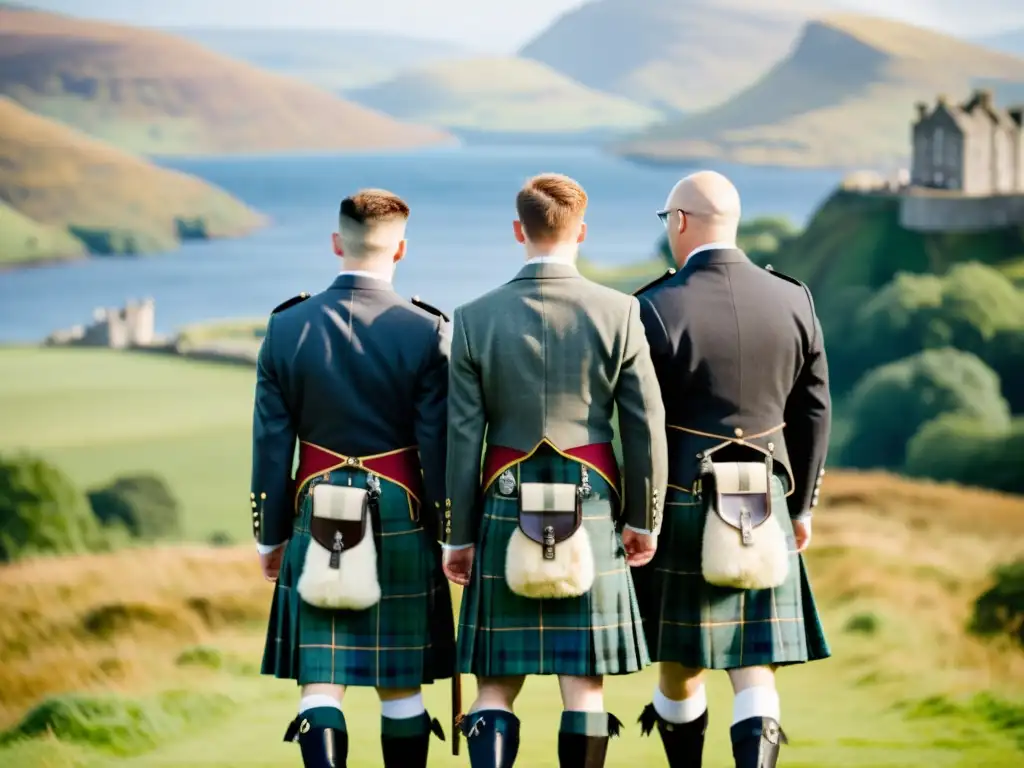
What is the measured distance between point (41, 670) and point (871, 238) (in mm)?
13368

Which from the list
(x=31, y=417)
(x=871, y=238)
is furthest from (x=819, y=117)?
(x=31, y=417)

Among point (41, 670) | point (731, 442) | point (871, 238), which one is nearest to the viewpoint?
point (731, 442)

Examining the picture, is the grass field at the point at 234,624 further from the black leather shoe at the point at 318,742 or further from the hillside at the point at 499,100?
the hillside at the point at 499,100

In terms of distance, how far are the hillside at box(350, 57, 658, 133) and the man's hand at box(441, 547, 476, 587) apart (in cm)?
1531

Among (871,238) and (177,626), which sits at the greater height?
(871,238)

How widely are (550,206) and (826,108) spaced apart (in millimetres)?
17038

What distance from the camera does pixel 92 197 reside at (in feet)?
59.8

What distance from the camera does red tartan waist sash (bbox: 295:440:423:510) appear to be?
4527mm

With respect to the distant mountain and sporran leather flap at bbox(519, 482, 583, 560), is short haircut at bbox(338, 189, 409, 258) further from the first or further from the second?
the distant mountain

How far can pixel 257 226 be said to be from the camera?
18.9 m

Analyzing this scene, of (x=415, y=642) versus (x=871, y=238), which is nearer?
(x=415, y=642)

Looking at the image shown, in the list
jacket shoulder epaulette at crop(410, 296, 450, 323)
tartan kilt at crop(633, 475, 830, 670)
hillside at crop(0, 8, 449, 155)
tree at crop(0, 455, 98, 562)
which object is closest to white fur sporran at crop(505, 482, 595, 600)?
tartan kilt at crop(633, 475, 830, 670)

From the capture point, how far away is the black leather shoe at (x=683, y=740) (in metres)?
4.86

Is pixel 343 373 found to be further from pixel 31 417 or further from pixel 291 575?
pixel 31 417
